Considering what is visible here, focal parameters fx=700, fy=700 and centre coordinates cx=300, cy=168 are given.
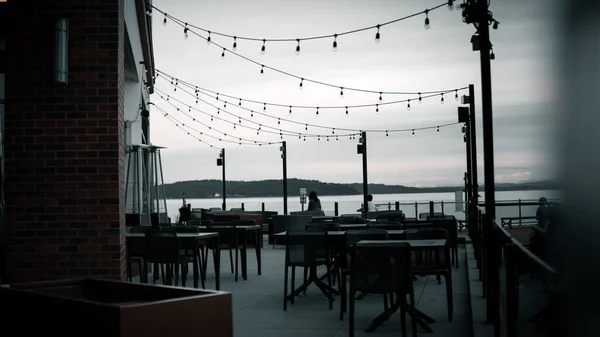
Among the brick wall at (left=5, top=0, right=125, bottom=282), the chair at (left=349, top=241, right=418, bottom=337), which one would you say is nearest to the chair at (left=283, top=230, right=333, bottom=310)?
the chair at (left=349, top=241, right=418, bottom=337)

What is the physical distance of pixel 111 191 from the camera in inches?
211

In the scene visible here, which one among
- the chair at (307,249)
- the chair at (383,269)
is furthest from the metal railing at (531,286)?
the chair at (307,249)

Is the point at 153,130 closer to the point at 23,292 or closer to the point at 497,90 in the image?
the point at 497,90

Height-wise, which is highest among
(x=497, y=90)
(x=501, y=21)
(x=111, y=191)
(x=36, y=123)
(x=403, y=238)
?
(x=501, y=21)

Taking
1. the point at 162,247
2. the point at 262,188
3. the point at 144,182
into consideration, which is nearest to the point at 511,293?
the point at 162,247

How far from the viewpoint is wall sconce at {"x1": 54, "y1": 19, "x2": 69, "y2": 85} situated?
524 cm

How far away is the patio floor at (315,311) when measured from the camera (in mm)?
6309

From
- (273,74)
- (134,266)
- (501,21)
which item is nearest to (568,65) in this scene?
(501,21)

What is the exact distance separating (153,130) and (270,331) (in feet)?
89.0

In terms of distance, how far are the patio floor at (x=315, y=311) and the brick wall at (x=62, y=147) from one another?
1632 mm

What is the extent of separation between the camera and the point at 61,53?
17.2ft

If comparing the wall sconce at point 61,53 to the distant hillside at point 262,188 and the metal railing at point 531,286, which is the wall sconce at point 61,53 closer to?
the metal railing at point 531,286

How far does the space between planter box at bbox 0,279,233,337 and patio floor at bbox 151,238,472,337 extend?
302cm

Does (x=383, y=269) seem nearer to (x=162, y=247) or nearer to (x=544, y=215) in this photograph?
(x=544, y=215)
